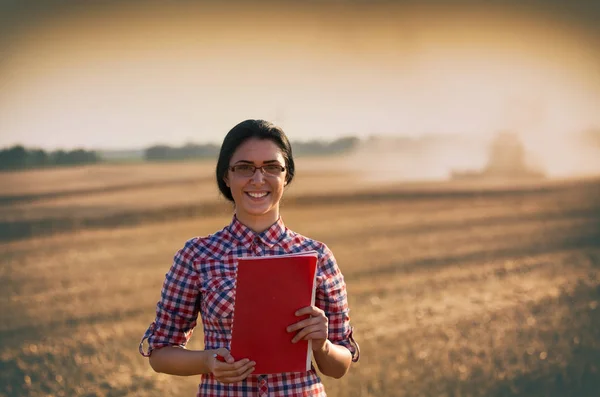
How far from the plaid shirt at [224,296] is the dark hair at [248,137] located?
0.18 metres

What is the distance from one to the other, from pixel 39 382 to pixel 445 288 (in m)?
5.45

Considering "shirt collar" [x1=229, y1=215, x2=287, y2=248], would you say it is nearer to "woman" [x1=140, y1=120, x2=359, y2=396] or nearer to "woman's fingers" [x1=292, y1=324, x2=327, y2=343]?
"woman" [x1=140, y1=120, x2=359, y2=396]

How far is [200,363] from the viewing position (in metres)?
2.15

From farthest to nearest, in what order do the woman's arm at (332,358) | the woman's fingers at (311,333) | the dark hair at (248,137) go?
the dark hair at (248,137) → the woman's arm at (332,358) → the woman's fingers at (311,333)

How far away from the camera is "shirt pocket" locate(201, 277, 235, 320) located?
2.16 meters

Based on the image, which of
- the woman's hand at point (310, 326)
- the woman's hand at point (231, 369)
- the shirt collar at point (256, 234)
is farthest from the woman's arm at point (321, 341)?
the shirt collar at point (256, 234)

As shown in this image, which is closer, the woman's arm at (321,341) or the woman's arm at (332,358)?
the woman's arm at (321,341)

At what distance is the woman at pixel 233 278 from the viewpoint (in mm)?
2199

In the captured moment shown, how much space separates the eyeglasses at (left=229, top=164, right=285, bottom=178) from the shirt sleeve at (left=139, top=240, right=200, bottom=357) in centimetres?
24

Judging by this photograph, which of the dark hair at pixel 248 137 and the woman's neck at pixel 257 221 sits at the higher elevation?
the dark hair at pixel 248 137

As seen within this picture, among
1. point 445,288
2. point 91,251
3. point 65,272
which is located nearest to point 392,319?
point 445,288

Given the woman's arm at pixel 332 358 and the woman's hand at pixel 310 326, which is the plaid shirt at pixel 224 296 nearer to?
the woman's arm at pixel 332 358

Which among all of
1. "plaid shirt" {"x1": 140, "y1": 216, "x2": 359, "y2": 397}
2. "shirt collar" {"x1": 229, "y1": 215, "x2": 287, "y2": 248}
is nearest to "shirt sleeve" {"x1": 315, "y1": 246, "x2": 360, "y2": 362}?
"plaid shirt" {"x1": 140, "y1": 216, "x2": 359, "y2": 397}

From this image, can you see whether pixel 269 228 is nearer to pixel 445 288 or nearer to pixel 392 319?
pixel 392 319
